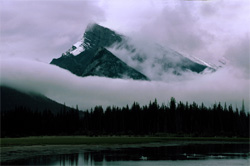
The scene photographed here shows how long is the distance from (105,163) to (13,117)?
5440 inches

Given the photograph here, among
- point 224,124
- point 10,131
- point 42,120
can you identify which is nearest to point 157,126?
point 224,124

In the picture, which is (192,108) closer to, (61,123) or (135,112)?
(135,112)

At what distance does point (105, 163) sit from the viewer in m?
52.0

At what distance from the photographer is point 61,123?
197875 millimetres

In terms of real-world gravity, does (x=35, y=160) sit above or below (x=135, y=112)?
below

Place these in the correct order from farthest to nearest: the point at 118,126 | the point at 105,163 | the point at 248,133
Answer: the point at 118,126, the point at 248,133, the point at 105,163

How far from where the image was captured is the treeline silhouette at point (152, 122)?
175 meters

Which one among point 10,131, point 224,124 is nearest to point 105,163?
point 10,131

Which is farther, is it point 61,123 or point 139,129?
point 61,123

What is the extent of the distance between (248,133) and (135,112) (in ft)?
206

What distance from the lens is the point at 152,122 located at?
18675 centimetres

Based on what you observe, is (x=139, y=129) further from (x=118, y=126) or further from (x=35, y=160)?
(x=35, y=160)

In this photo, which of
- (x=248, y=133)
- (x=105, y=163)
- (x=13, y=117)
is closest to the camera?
(x=105, y=163)

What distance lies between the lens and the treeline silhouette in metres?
175
